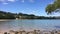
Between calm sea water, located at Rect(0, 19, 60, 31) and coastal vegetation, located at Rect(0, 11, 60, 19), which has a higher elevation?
coastal vegetation, located at Rect(0, 11, 60, 19)

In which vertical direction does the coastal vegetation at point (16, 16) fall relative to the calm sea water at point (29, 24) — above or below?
above

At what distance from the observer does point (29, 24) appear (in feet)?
5.89

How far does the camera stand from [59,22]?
180 centimetres

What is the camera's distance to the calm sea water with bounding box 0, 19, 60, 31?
175 cm

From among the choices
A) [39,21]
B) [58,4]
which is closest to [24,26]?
[39,21]

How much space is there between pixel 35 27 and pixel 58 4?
0.58 meters

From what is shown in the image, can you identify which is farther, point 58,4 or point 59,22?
point 58,4

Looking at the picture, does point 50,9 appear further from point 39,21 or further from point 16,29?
point 16,29

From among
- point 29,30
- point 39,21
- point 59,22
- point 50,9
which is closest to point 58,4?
point 50,9

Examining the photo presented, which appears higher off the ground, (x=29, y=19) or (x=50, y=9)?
(x=50, y=9)

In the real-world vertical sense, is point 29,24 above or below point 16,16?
below

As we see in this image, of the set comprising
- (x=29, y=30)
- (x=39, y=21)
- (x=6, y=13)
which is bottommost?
(x=29, y=30)

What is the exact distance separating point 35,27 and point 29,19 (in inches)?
5.9

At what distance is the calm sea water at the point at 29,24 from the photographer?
1754 millimetres
